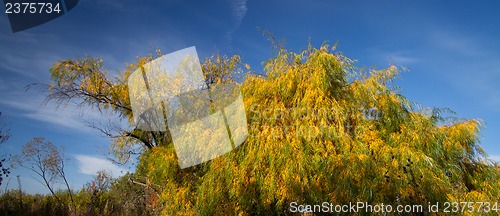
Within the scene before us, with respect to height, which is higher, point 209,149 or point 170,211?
point 209,149

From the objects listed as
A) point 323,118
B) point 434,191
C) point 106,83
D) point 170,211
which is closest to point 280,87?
point 323,118

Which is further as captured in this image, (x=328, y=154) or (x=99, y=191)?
(x=99, y=191)

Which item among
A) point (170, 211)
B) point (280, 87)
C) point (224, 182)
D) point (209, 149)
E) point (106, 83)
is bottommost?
point (170, 211)

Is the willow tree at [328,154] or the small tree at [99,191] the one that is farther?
the small tree at [99,191]

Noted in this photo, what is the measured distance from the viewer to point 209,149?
7.71m

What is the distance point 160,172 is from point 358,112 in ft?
15.7

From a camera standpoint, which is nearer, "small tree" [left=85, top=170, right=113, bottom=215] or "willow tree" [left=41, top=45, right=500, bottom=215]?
"willow tree" [left=41, top=45, right=500, bottom=215]

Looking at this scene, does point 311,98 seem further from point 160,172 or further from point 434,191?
point 160,172

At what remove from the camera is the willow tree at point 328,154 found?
20.3ft

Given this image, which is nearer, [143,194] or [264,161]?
[264,161]

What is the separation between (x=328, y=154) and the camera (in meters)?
6.35

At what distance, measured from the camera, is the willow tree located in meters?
6.18

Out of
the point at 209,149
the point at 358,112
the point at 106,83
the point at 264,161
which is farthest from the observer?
the point at 106,83

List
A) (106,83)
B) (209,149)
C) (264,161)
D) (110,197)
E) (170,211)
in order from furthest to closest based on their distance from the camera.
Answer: (110,197), (106,83), (170,211), (209,149), (264,161)
